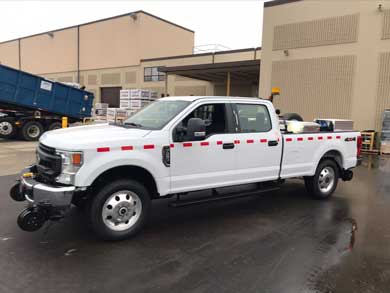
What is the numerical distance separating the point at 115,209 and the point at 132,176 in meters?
0.52

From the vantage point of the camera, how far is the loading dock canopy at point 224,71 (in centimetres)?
2086

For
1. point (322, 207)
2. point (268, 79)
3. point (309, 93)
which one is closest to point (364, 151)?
point (309, 93)

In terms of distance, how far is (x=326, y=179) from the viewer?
684cm

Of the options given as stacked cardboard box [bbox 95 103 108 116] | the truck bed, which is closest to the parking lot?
the truck bed

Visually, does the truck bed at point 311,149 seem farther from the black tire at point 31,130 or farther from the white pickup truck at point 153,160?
the black tire at point 31,130

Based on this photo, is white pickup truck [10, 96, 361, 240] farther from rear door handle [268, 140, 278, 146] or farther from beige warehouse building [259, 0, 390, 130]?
beige warehouse building [259, 0, 390, 130]

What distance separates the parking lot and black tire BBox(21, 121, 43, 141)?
11239 mm

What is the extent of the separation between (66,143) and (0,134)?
46.0 ft

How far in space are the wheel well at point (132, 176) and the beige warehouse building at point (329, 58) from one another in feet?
48.2

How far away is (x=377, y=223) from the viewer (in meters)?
5.36

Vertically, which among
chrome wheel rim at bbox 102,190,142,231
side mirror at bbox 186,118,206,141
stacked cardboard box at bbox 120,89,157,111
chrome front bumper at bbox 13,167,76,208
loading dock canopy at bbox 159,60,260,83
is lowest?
chrome wheel rim at bbox 102,190,142,231

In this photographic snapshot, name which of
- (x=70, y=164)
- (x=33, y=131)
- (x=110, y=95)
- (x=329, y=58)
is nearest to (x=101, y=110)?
(x=110, y=95)

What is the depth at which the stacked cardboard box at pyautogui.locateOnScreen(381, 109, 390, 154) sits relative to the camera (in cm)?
1470

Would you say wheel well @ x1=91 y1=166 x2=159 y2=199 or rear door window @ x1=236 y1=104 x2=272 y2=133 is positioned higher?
rear door window @ x1=236 y1=104 x2=272 y2=133
